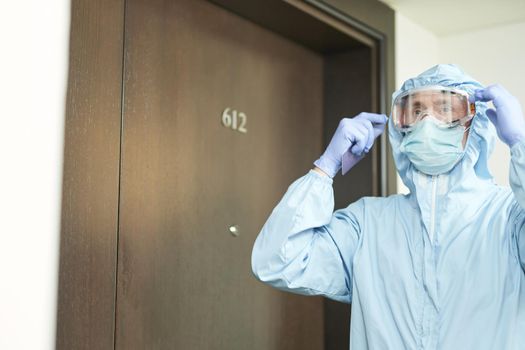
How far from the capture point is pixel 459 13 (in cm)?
283

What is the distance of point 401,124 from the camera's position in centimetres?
171

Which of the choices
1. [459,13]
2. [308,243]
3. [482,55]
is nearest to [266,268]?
[308,243]

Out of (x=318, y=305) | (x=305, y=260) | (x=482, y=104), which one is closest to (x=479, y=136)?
(x=482, y=104)

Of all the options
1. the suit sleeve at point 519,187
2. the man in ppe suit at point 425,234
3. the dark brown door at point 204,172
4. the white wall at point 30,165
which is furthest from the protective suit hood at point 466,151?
the white wall at point 30,165

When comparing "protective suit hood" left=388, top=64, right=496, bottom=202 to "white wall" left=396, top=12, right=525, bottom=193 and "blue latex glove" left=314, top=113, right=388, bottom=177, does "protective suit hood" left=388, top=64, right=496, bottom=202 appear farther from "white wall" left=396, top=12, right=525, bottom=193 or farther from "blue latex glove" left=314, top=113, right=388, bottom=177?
"white wall" left=396, top=12, right=525, bottom=193

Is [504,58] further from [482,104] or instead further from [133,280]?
[133,280]

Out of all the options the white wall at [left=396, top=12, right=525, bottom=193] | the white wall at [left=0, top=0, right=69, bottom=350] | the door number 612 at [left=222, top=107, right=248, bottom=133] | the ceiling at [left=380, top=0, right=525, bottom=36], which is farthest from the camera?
the white wall at [left=396, top=12, right=525, bottom=193]

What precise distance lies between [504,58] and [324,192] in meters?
1.57

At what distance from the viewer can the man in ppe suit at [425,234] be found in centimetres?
153

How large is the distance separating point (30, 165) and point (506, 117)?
1017 mm

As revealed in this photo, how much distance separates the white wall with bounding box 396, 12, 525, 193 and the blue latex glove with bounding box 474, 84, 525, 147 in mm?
1234

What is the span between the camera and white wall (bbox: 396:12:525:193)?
9.46ft

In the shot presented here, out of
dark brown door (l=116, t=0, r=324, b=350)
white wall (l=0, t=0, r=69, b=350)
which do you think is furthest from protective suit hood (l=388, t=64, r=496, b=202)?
white wall (l=0, t=0, r=69, b=350)

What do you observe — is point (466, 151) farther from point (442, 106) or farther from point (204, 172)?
point (204, 172)
